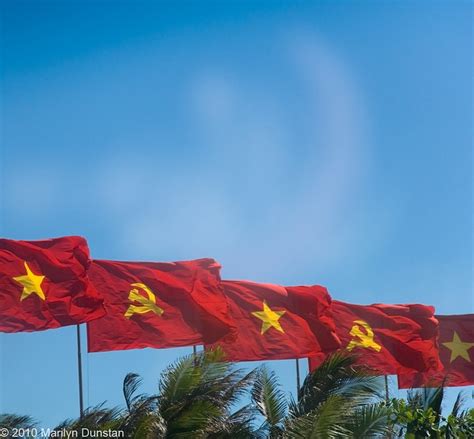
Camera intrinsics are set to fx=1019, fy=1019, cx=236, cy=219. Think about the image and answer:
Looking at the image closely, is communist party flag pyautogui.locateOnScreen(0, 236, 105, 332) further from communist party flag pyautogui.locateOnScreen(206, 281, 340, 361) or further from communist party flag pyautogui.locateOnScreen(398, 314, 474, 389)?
communist party flag pyautogui.locateOnScreen(398, 314, 474, 389)

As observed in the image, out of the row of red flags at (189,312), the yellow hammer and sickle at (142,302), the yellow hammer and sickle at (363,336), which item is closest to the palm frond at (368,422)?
the row of red flags at (189,312)

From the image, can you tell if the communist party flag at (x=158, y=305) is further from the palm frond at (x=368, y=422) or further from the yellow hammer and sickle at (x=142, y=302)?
the palm frond at (x=368, y=422)

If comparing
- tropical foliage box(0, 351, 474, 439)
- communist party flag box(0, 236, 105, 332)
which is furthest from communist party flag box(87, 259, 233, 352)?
tropical foliage box(0, 351, 474, 439)

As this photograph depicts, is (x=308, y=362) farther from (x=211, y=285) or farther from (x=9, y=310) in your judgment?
(x=9, y=310)

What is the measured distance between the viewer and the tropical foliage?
1791cm

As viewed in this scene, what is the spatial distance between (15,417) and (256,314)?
1289 cm

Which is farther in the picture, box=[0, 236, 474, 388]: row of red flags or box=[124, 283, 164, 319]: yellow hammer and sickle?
box=[124, 283, 164, 319]: yellow hammer and sickle

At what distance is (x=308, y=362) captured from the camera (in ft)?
107

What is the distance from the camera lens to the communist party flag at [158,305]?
26.4 meters

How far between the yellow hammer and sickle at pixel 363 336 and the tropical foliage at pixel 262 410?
13.2 metres

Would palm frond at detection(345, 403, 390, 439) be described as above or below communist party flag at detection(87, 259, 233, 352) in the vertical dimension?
below

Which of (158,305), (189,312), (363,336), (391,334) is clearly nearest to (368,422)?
(189,312)

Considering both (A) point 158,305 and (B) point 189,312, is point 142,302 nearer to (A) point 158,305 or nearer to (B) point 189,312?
(A) point 158,305

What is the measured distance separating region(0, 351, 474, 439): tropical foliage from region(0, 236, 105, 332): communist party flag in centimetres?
539
